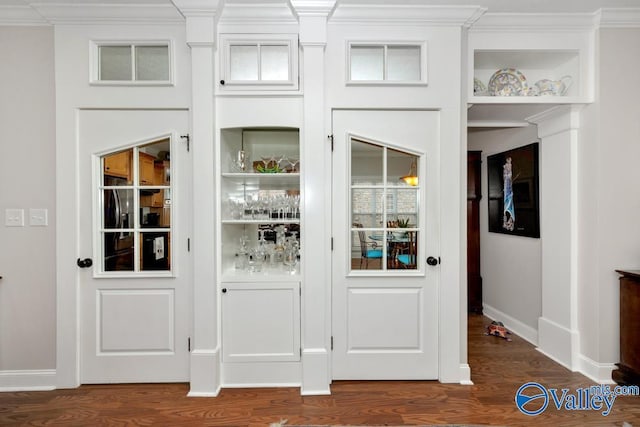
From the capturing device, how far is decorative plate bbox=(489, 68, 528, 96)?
2.86 metres

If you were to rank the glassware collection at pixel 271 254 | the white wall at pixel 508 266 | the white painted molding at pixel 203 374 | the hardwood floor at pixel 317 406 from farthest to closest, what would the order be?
the white wall at pixel 508 266 → the glassware collection at pixel 271 254 → the white painted molding at pixel 203 374 → the hardwood floor at pixel 317 406

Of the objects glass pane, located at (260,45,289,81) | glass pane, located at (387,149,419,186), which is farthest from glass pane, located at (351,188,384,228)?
glass pane, located at (260,45,289,81)

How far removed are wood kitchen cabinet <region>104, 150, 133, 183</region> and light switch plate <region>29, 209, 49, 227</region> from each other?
21.3 inches

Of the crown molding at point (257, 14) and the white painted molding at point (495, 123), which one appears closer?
the crown molding at point (257, 14)

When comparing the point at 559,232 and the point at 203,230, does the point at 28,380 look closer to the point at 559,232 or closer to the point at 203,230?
the point at 203,230

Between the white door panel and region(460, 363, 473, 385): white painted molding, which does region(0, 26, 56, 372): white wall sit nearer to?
the white door panel

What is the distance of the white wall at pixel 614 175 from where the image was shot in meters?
2.62

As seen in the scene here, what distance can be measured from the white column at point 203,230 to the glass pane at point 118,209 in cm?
54

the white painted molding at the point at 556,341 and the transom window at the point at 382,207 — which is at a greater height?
the transom window at the point at 382,207

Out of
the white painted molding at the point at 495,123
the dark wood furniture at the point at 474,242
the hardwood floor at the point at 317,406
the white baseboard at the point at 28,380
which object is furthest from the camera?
the dark wood furniture at the point at 474,242

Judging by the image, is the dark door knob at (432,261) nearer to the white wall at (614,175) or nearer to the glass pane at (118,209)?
the white wall at (614,175)

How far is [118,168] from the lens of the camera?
2.60 m

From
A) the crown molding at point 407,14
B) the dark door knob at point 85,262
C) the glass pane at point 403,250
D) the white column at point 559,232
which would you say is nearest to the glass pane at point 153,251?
the dark door knob at point 85,262

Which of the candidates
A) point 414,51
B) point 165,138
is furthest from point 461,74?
point 165,138
